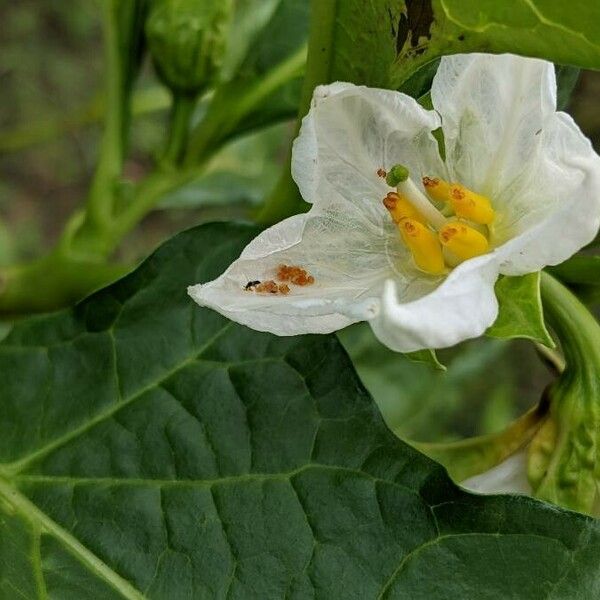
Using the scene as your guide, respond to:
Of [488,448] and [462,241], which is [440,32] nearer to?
[462,241]

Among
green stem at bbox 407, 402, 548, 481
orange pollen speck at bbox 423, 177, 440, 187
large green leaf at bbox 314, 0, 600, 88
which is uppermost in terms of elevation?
large green leaf at bbox 314, 0, 600, 88

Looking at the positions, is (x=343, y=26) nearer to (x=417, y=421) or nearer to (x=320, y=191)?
(x=320, y=191)

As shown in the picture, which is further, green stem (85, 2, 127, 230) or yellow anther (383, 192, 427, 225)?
green stem (85, 2, 127, 230)

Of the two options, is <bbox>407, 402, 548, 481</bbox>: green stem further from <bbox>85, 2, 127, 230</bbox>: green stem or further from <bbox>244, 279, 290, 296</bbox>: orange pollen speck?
<bbox>85, 2, 127, 230</bbox>: green stem

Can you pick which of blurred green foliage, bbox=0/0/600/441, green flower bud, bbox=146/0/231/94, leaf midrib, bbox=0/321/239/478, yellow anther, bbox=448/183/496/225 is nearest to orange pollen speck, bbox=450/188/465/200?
yellow anther, bbox=448/183/496/225

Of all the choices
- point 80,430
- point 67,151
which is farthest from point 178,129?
point 67,151

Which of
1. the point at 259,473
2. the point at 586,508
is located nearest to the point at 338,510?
the point at 259,473

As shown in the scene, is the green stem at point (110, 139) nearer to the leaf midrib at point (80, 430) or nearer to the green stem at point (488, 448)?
the leaf midrib at point (80, 430)

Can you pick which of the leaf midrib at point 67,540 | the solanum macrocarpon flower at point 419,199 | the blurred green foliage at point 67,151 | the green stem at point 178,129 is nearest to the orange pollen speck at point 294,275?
the solanum macrocarpon flower at point 419,199
